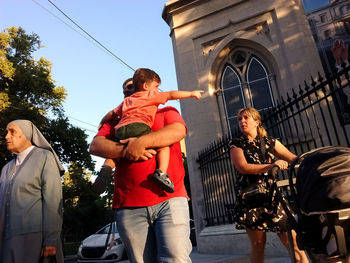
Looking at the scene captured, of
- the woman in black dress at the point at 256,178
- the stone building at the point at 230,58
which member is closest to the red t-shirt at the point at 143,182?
the woman in black dress at the point at 256,178

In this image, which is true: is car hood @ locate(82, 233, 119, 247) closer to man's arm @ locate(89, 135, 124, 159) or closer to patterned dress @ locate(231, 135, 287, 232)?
patterned dress @ locate(231, 135, 287, 232)

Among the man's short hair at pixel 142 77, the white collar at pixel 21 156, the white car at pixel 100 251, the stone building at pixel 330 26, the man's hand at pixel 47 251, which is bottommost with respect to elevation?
the white car at pixel 100 251

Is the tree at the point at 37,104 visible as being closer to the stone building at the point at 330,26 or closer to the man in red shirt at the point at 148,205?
the stone building at the point at 330,26

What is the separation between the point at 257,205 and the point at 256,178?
0.27 m

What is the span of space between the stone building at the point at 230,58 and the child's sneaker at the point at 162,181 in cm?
697

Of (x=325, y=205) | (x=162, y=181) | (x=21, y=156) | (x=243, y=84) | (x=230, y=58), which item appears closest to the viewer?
(x=325, y=205)

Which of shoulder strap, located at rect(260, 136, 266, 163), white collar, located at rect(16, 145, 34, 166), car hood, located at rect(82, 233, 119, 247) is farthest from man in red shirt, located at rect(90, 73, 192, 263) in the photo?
car hood, located at rect(82, 233, 119, 247)

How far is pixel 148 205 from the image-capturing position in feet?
6.37

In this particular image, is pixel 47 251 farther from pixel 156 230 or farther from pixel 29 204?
pixel 156 230

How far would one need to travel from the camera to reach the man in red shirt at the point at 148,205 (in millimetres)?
1857

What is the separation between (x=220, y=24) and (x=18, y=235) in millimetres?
9143

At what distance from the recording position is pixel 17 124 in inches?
126

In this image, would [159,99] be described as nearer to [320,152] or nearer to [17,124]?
[320,152]

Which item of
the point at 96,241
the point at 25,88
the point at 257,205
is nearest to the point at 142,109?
the point at 257,205
